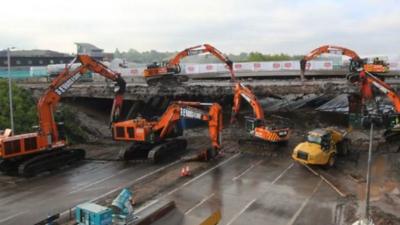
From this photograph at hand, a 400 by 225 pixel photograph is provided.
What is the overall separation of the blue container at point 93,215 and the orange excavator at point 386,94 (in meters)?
22.7

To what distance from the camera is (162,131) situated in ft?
99.9

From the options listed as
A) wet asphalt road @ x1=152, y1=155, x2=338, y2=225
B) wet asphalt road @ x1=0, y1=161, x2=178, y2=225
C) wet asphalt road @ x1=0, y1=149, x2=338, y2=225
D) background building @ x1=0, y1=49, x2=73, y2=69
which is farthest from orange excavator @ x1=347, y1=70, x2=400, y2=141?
background building @ x1=0, y1=49, x2=73, y2=69

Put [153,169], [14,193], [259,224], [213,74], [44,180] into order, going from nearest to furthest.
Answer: [259,224] → [14,193] → [44,180] → [153,169] → [213,74]

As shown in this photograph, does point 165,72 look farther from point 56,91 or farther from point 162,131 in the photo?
point 56,91

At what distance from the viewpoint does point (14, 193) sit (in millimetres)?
23625

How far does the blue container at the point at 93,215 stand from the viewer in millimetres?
13469

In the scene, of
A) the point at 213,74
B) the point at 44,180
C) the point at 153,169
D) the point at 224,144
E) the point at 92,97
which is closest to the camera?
the point at 44,180

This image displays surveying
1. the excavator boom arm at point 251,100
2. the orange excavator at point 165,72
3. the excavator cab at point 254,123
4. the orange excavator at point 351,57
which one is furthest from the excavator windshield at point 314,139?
the orange excavator at point 165,72

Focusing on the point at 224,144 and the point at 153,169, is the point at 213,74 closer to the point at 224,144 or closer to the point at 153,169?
the point at 224,144

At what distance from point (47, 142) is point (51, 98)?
8.68 feet

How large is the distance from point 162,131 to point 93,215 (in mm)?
17044

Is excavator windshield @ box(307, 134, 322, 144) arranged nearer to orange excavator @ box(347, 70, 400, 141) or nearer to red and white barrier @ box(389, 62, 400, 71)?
orange excavator @ box(347, 70, 400, 141)

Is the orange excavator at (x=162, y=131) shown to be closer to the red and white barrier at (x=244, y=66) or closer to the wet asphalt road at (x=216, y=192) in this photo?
the wet asphalt road at (x=216, y=192)

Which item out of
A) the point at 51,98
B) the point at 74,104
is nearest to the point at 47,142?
the point at 51,98
